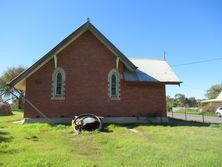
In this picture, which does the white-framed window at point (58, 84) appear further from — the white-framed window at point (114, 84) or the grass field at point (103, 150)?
the grass field at point (103, 150)

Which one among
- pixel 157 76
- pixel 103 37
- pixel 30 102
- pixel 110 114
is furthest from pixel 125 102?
pixel 30 102

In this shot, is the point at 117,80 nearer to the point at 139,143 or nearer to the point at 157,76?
the point at 157,76

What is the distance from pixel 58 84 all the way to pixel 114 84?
4.32m

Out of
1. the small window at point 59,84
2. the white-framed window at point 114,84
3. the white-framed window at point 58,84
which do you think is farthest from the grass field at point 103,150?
the white-framed window at point 114,84

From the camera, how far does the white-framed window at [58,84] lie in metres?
20.1

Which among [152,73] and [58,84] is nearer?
[58,84]

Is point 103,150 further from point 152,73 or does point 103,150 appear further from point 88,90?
point 152,73

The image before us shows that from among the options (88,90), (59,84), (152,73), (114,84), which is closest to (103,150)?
(88,90)

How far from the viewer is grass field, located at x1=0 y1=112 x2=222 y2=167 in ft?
28.9

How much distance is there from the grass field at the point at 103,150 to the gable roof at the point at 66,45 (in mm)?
4958

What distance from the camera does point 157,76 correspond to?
22.6 metres

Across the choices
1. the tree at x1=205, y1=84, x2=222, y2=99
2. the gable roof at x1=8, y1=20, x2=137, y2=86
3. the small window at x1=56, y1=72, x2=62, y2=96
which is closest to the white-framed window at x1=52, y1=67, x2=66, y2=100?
the small window at x1=56, y1=72, x2=62, y2=96

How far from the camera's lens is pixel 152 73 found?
23.1 m

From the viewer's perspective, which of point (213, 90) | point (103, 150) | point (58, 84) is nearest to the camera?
point (103, 150)
